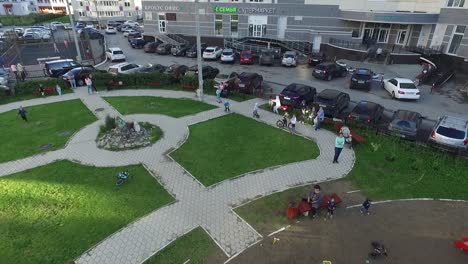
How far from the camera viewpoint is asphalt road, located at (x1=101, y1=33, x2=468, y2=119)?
2111 cm

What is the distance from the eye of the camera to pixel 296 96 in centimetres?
1966

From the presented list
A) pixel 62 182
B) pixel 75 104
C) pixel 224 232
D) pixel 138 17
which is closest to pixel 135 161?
pixel 62 182

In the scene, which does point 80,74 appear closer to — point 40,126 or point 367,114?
point 40,126

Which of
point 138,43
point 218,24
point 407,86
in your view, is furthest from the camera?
point 138,43

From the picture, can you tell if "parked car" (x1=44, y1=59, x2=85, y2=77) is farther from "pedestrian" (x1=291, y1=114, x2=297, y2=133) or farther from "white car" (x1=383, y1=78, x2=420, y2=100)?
"white car" (x1=383, y1=78, x2=420, y2=100)

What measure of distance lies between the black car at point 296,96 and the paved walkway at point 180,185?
1.93 meters

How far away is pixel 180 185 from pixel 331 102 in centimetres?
1107

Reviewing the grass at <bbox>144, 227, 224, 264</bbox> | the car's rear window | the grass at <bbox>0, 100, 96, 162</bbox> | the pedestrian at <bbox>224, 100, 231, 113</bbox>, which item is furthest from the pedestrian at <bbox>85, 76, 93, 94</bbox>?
the car's rear window

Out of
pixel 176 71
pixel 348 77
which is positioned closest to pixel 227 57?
pixel 176 71

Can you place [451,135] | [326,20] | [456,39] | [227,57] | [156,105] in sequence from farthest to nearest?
[326,20], [227,57], [456,39], [156,105], [451,135]

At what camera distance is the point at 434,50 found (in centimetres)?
3139

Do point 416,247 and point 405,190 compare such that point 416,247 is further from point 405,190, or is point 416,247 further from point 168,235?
point 168,235

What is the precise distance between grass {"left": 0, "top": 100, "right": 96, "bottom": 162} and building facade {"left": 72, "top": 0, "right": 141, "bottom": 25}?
68.6 meters

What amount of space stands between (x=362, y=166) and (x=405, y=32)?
29.1m
